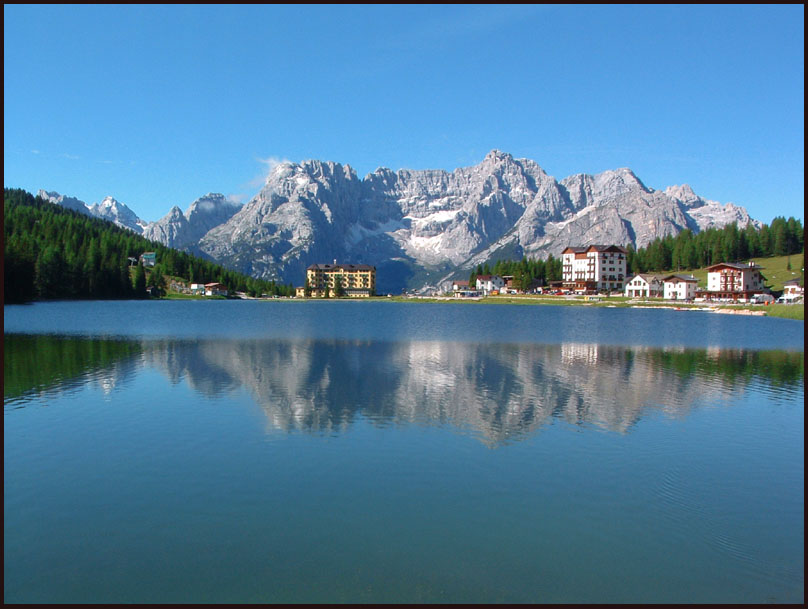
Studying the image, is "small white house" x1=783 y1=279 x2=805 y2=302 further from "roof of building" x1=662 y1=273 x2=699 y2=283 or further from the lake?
the lake

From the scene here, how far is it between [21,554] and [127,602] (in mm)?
3744

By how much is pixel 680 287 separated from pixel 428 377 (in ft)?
564

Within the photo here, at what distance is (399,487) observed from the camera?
17.3 m

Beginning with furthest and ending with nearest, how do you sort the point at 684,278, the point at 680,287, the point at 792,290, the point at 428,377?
the point at 684,278, the point at 680,287, the point at 792,290, the point at 428,377

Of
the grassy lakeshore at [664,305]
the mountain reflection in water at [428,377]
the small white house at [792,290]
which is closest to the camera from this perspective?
the mountain reflection in water at [428,377]

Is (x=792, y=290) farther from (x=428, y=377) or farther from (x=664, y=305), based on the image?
(x=428, y=377)

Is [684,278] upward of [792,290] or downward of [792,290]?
upward

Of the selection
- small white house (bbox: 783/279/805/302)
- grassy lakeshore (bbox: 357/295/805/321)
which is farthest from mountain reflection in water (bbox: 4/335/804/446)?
small white house (bbox: 783/279/805/302)

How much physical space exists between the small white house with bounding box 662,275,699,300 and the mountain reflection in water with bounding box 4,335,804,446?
13918 cm

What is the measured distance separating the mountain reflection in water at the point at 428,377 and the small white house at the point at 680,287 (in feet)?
457

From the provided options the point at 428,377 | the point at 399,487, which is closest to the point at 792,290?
the point at 428,377

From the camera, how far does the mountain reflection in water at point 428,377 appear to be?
2695 cm

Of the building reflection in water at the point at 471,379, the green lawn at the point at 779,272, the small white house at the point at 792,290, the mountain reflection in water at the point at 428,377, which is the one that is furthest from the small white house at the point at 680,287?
the building reflection in water at the point at 471,379

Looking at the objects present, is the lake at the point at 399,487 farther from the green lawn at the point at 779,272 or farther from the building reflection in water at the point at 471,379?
the green lawn at the point at 779,272
